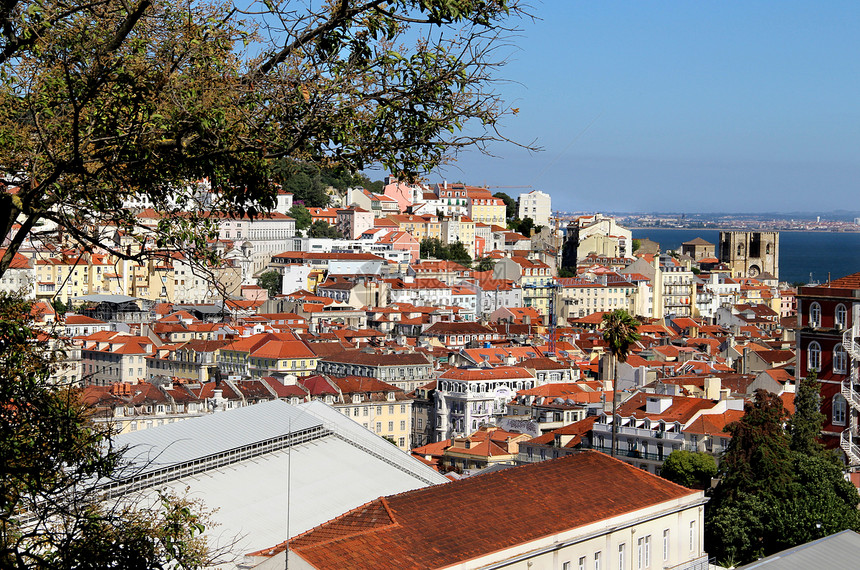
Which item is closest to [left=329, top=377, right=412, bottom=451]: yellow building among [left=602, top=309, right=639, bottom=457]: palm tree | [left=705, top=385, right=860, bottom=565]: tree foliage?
[left=602, top=309, right=639, bottom=457]: palm tree

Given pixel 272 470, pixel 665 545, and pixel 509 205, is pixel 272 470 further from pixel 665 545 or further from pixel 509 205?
pixel 509 205

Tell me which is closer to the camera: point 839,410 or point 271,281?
point 839,410

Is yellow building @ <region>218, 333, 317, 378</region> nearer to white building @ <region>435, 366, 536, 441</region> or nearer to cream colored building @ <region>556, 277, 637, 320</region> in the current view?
white building @ <region>435, 366, 536, 441</region>

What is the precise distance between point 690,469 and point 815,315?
5759 millimetres

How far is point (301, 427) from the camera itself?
28.1 metres

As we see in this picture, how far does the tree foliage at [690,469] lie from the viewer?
112ft

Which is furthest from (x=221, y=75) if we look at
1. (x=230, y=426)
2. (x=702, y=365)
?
(x=702, y=365)

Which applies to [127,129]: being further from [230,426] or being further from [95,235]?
[230,426]

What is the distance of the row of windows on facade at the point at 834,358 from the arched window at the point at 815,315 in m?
0.52

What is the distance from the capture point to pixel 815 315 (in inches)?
1377

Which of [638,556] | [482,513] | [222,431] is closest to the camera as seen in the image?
[482,513]

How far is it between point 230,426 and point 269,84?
21.7 meters

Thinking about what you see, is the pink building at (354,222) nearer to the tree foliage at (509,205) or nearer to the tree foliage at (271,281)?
the tree foliage at (271,281)

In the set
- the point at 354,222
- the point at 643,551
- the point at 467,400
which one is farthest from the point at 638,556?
the point at 354,222
